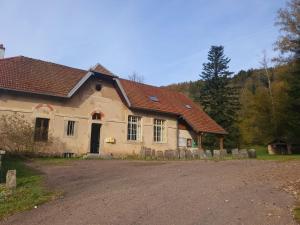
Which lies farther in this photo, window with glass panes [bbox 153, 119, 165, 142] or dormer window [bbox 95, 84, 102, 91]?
window with glass panes [bbox 153, 119, 165, 142]

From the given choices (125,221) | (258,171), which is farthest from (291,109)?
(125,221)

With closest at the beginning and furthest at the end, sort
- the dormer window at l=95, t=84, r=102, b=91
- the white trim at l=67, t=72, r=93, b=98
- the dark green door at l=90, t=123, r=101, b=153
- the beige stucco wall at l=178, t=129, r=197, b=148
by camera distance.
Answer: the white trim at l=67, t=72, r=93, b=98
the dark green door at l=90, t=123, r=101, b=153
the dormer window at l=95, t=84, r=102, b=91
the beige stucco wall at l=178, t=129, r=197, b=148

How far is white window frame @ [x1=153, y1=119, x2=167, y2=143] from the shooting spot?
2834 centimetres

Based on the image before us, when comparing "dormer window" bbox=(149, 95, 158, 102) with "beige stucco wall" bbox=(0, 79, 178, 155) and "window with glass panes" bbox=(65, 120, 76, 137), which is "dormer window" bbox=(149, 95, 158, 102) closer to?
"beige stucco wall" bbox=(0, 79, 178, 155)

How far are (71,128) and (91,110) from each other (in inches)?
78.3

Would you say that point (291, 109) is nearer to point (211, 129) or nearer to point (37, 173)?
point (211, 129)

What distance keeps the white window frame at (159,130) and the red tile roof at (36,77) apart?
7.38m

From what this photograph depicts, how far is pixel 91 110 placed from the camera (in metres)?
24.4

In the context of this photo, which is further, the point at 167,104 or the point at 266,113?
the point at 266,113

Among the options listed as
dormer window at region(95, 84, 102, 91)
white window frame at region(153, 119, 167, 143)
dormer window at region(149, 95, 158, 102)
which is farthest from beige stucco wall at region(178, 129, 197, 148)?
dormer window at region(95, 84, 102, 91)

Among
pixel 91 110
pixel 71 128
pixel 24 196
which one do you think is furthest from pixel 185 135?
pixel 24 196

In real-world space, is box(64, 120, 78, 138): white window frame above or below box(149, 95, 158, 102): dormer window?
below

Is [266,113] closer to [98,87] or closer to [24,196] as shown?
[98,87]

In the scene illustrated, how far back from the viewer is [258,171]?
594 inches
